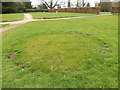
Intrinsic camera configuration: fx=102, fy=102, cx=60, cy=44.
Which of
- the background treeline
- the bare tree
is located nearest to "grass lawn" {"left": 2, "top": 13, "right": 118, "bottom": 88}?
the background treeline

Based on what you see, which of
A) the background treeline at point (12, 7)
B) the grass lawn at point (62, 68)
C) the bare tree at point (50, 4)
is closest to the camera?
the grass lawn at point (62, 68)

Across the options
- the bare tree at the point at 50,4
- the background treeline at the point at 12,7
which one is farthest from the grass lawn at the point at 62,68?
the bare tree at the point at 50,4

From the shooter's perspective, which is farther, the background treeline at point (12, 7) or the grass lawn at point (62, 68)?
the background treeline at point (12, 7)

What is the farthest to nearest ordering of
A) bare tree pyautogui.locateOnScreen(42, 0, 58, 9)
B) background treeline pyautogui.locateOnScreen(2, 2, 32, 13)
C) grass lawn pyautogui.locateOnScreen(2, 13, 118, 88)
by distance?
bare tree pyautogui.locateOnScreen(42, 0, 58, 9) < background treeline pyautogui.locateOnScreen(2, 2, 32, 13) < grass lawn pyautogui.locateOnScreen(2, 13, 118, 88)

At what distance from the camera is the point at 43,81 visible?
2.33 m

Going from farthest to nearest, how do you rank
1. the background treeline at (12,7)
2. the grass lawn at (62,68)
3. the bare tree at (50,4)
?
1. the bare tree at (50,4)
2. the background treeline at (12,7)
3. the grass lawn at (62,68)

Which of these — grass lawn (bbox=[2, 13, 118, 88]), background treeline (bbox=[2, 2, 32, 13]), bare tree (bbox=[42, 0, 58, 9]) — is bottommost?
grass lawn (bbox=[2, 13, 118, 88])

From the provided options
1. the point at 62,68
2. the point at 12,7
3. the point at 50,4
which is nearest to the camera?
the point at 62,68

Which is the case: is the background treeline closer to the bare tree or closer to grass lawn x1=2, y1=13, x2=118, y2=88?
the bare tree

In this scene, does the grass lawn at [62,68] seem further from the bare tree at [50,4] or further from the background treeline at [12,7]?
the bare tree at [50,4]

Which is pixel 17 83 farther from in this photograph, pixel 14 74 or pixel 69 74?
pixel 69 74

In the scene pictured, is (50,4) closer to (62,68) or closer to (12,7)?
(12,7)

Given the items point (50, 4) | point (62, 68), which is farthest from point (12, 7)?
point (62, 68)

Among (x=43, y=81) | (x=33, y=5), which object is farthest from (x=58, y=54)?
(x=33, y=5)
